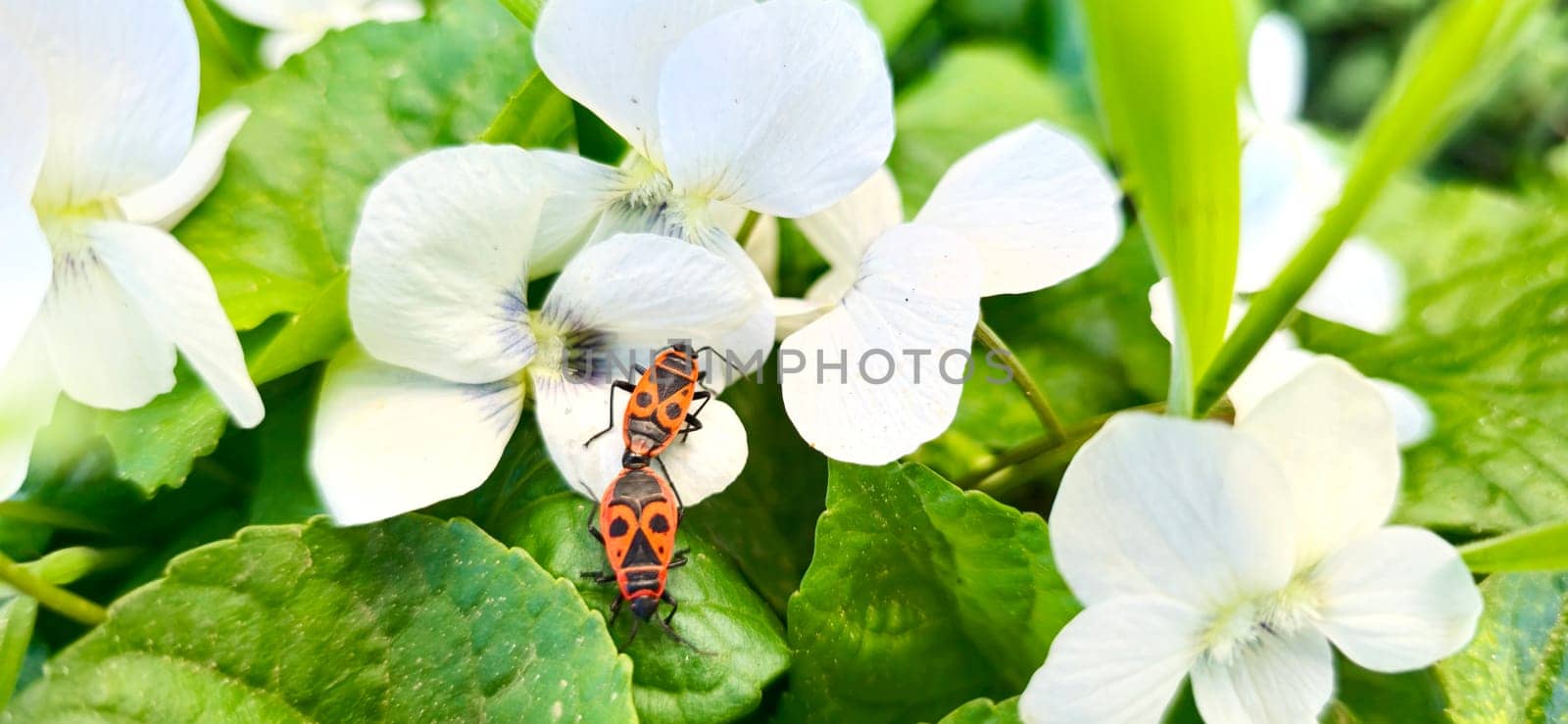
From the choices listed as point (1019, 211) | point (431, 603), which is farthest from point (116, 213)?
point (1019, 211)

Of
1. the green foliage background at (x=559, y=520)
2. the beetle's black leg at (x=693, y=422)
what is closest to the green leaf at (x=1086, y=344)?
the green foliage background at (x=559, y=520)

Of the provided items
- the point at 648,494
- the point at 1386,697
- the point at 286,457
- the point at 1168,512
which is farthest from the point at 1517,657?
the point at 286,457

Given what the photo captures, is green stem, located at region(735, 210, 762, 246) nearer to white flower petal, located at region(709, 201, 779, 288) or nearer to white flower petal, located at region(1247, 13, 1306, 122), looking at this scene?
white flower petal, located at region(709, 201, 779, 288)

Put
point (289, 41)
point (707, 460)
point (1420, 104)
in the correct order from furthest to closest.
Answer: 1. point (289, 41)
2. point (707, 460)
3. point (1420, 104)

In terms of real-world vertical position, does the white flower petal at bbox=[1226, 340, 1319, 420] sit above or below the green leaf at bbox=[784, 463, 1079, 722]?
above

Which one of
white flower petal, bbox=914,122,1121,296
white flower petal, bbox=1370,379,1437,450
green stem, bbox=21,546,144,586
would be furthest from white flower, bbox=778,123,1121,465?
green stem, bbox=21,546,144,586

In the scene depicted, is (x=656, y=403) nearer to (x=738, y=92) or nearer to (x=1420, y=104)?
(x=738, y=92)
